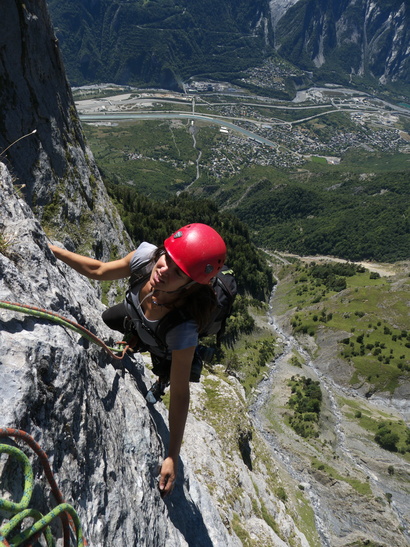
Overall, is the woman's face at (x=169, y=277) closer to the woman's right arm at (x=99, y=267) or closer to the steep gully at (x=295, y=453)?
the woman's right arm at (x=99, y=267)

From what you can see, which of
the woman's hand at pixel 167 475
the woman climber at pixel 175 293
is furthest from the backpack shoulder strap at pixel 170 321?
the woman's hand at pixel 167 475

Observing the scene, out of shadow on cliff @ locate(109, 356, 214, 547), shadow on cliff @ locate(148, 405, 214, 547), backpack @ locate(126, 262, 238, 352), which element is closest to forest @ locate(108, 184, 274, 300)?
shadow on cliff @ locate(109, 356, 214, 547)

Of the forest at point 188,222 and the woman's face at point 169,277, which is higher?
the woman's face at point 169,277

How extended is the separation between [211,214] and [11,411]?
112m

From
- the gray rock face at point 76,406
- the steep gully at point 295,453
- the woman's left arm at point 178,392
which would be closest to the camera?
the gray rock face at point 76,406

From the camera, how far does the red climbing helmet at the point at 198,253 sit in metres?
4.77

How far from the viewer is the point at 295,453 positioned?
43.7 meters

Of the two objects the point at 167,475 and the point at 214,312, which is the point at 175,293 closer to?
the point at 214,312

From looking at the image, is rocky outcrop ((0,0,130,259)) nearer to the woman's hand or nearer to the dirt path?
the woman's hand

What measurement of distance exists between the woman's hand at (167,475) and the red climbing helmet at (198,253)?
3.32 metres

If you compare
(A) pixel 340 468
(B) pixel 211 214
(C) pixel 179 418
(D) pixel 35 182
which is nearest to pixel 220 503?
(C) pixel 179 418

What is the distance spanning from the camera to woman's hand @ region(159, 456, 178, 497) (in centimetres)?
595

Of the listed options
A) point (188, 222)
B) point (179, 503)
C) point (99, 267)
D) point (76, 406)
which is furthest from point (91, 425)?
point (188, 222)

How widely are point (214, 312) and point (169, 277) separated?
103 cm
